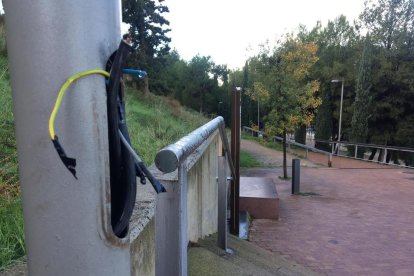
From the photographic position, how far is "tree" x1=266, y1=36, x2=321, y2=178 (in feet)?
46.7

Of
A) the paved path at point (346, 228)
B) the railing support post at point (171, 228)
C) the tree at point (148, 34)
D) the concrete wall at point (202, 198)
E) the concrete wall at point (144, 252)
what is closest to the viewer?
the railing support post at point (171, 228)

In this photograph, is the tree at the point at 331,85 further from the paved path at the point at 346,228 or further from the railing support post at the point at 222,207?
the railing support post at the point at 222,207

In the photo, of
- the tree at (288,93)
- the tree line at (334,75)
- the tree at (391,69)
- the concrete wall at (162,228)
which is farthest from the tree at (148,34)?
the concrete wall at (162,228)

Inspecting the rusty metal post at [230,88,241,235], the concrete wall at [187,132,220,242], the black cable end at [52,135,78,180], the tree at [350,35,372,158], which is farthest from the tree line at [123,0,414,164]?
the black cable end at [52,135,78,180]

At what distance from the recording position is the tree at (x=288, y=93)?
46.7 ft

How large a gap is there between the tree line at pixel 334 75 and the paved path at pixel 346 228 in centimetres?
371

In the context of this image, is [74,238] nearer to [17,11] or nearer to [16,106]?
[16,106]

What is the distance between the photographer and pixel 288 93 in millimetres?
14133

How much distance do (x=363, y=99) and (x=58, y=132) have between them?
28636mm

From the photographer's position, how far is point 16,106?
2.56ft

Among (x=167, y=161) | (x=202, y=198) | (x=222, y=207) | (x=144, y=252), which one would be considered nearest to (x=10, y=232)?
(x=144, y=252)

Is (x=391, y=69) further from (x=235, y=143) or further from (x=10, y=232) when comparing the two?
(x=10, y=232)

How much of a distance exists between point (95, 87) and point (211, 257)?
2555mm

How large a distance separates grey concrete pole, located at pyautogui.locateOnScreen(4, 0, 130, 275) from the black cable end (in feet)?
0.05
